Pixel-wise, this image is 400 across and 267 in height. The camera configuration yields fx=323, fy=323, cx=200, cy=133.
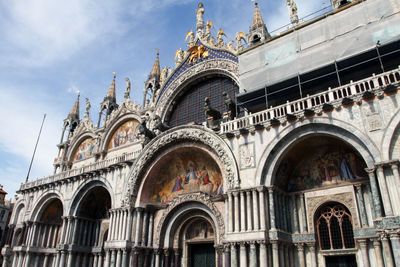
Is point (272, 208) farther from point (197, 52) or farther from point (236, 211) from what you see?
point (197, 52)

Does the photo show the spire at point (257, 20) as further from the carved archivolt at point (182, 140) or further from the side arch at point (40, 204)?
the side arch at point (40, 204)

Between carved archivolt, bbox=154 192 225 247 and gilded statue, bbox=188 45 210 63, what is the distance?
9672 mm

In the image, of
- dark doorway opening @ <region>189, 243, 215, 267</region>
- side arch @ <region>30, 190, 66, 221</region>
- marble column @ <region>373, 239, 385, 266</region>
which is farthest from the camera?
side arch @ <region>30, 190, 66, 221</region>

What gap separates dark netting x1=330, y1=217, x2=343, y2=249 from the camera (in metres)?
12.6

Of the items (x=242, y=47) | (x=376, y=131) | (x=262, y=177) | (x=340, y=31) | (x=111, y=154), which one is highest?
(x=242, y=47)

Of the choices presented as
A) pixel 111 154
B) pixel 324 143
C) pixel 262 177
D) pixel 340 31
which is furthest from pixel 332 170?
pixel 111 154

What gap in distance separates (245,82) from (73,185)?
44.6 feet

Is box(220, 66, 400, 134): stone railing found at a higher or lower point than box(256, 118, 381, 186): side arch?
higher

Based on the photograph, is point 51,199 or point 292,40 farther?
point 51,199

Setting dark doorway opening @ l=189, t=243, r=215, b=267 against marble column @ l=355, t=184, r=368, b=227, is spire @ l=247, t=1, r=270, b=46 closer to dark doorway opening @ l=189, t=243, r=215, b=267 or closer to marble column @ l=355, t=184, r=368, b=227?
marble column @ l=355, t=184, r=368, b=227

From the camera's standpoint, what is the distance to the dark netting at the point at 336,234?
41.2ft

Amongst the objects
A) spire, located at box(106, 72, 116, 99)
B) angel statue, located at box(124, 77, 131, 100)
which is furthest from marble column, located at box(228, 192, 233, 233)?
spire, located at box(106, 72, 116, 99)

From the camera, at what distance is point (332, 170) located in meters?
13.4

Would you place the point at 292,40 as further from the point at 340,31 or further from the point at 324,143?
the point at 324,143
